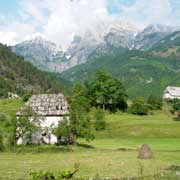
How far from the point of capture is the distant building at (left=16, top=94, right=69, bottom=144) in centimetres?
7038

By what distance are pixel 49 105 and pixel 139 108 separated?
164 feet

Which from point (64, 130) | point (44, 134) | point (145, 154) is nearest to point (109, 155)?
point (145, 154)

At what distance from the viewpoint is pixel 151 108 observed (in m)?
132

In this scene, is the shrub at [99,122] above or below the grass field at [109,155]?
above

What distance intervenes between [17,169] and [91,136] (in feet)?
97.2

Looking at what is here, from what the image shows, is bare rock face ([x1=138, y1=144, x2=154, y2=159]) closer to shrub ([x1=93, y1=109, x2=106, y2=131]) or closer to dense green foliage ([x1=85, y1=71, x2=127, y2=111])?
A: shrub ([x1=93, y1=109, x2=106, y2=131])

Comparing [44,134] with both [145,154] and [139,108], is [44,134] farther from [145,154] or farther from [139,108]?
[139,108]

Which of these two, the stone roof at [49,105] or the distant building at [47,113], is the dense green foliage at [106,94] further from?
the distant building at [47,113]

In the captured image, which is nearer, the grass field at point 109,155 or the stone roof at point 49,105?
the grass field at point 109,155

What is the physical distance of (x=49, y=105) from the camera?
7638cm

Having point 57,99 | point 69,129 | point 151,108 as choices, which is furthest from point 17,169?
point 151,108

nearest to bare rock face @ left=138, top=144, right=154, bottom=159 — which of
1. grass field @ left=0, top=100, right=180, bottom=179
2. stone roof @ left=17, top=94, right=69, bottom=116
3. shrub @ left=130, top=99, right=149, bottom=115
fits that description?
grass field @ left=0, top=100, right=180, bottom=179

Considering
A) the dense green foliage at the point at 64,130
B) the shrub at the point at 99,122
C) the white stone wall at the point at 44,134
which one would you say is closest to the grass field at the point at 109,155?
the shrub at the point at 99,122

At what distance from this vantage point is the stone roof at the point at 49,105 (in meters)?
74.1
